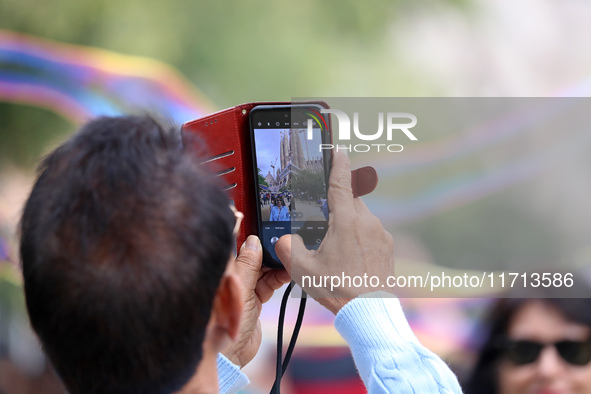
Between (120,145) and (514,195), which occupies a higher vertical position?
(120,145)

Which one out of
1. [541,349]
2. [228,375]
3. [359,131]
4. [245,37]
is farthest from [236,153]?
[245,37]

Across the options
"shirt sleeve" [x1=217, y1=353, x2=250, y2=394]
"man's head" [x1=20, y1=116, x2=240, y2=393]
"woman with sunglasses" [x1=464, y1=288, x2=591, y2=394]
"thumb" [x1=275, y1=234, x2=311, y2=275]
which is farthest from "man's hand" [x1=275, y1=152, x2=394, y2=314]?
"woman with sunglasses" [x1=464, y1=288, x2=591, y2=394]

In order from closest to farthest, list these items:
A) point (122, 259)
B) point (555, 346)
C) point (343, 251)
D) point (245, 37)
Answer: point (122, 259), point (343, 251), point (555, 346), point (245, 37)

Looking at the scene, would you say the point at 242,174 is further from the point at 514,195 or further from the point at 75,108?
the point at 75,108

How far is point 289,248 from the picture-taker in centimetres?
74

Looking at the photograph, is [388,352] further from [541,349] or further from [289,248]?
[541,349]

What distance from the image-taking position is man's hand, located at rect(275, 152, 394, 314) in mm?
663

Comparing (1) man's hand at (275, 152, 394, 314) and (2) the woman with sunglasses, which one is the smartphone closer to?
(1) man's hand at (275, 152, 394, 314)

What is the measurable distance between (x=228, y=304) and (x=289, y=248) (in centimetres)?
28

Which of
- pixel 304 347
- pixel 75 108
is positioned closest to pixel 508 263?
pixel 304 347

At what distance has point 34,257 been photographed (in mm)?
409

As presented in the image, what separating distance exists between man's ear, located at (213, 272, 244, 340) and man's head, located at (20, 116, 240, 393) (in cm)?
2

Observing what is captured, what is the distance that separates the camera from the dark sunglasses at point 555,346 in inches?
48.4

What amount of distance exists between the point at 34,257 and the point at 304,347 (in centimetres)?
167
